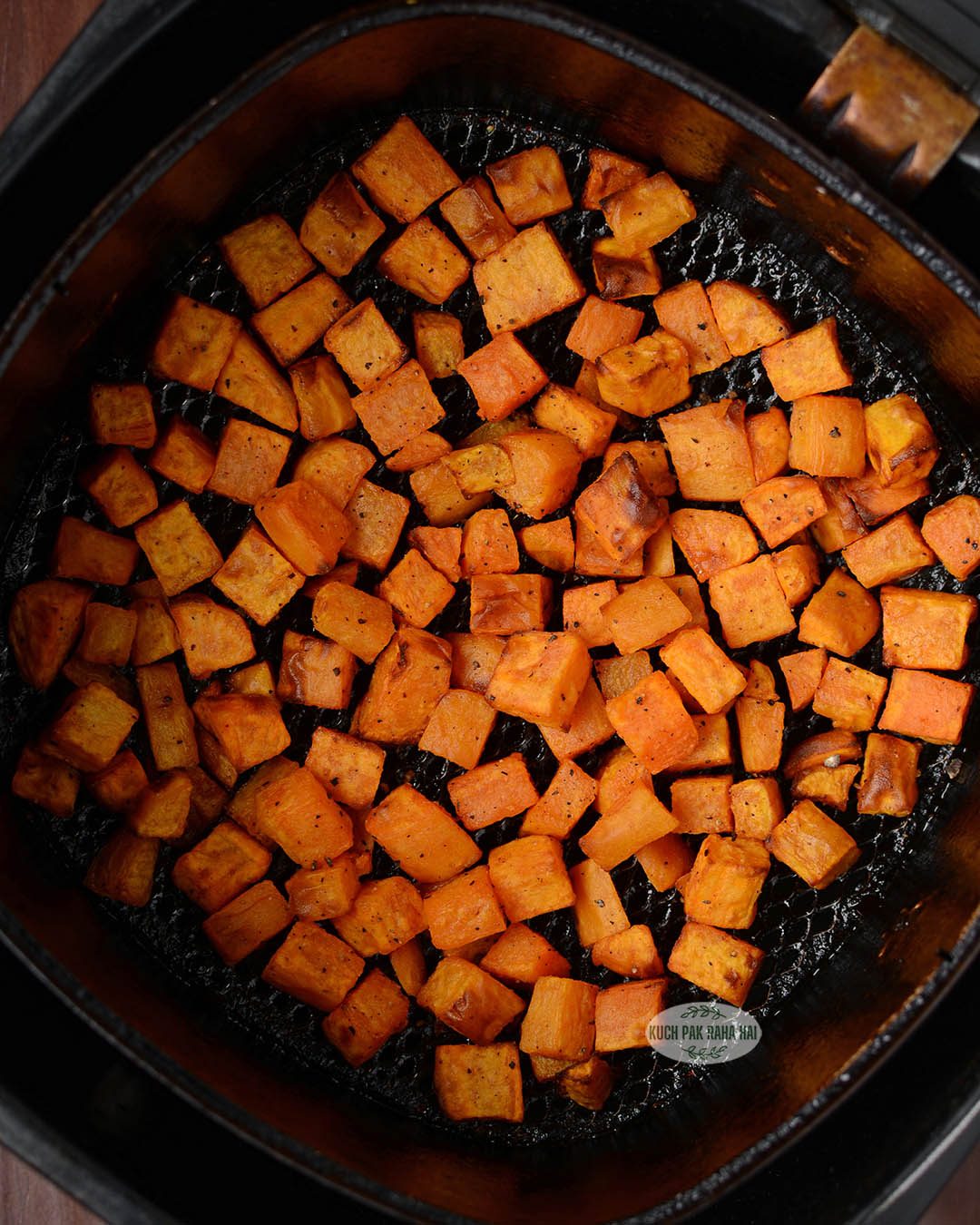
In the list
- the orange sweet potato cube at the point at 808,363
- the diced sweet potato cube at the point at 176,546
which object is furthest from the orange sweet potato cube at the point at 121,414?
the orange sweet potato cube at the point at 808,363

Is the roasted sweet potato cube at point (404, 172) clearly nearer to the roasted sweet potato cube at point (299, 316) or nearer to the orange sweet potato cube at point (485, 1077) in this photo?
the roasted sweet potato cube at point (299, 316)

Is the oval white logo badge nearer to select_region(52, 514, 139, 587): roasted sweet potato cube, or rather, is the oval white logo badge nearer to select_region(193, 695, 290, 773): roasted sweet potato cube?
select_region(193, 695, 290, 773): roasted sweet potato cube

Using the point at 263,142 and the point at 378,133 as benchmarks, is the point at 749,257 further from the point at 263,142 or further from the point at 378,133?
the point at 263,142

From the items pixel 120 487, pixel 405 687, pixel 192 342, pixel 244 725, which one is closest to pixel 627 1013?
pixel 405 687

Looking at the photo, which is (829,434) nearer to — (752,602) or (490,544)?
(752,602)

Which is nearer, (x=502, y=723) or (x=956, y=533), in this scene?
(x=956, y=533)

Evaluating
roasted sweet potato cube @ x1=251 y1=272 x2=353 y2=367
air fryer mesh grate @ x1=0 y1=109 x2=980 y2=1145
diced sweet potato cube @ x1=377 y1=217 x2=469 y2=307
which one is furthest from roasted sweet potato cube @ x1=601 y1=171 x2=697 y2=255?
roasted sweet potato cube @ x1=251 y1=272 x2=353 y2=367
